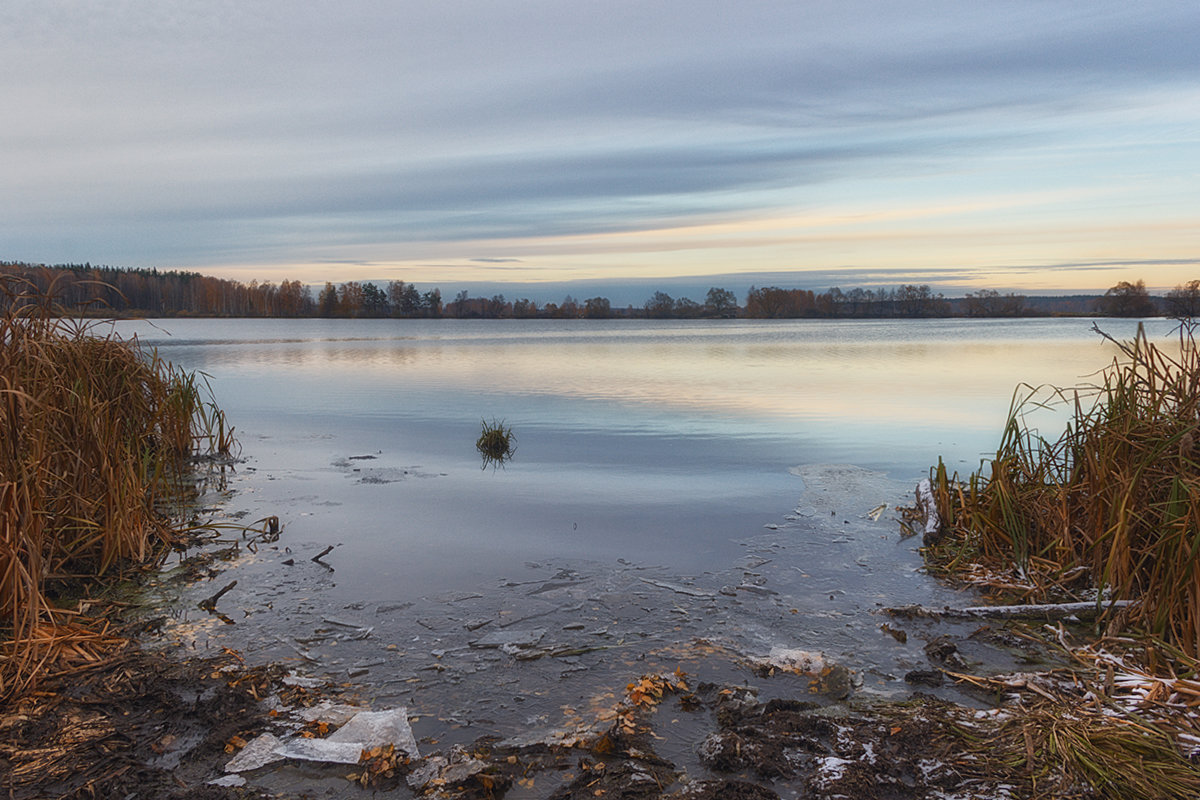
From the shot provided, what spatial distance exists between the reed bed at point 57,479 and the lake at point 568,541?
768 mm

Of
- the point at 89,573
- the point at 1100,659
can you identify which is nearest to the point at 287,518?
the point at 89,573

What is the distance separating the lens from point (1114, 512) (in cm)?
547

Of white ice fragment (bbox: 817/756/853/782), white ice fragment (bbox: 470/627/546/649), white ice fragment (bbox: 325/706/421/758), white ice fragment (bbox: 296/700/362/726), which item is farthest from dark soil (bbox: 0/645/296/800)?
white ice fragment (bbox: 817/756/853/782)

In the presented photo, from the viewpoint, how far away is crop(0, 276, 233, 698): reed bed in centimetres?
454

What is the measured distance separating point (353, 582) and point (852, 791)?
4.47 metres

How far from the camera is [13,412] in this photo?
481 centimetres

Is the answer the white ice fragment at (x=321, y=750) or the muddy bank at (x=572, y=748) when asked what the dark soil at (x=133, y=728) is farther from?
the white ice fragment at (x=321, y=750)

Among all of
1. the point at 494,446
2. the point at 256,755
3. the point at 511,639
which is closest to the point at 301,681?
the point at 256,755

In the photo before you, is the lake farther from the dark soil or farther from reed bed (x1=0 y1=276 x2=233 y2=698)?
reed bed (x1=0 y1=276 x2=233 y2=698)

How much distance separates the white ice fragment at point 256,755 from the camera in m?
3.62

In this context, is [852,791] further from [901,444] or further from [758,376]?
[758,376]

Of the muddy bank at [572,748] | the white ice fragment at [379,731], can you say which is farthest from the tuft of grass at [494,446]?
the white ice fragment at [379,731]

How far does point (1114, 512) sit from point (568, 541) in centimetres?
483

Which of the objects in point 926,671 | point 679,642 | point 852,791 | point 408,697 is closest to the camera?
point 852,791
